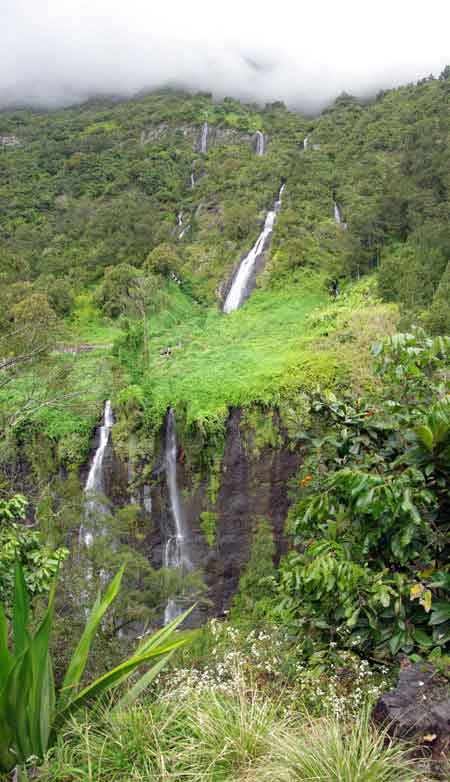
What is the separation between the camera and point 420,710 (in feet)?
9.75

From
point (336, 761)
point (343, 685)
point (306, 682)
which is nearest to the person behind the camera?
point (336, 761)

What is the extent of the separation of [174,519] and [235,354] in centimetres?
669

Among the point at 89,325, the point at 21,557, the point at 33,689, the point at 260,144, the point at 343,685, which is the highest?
the point at 260,144

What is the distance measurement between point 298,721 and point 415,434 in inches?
65.8

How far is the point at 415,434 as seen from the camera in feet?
10.3

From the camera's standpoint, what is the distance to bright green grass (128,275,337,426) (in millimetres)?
17469

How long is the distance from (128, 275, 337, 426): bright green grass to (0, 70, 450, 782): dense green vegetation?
0.33 ft

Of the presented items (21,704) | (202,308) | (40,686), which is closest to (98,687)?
(40,686)

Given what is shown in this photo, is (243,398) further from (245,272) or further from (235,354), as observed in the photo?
(245,272)

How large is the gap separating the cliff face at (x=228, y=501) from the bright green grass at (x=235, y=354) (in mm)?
882

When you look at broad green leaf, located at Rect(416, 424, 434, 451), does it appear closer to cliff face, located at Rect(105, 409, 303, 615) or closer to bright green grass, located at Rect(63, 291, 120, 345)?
cliff face, located at Rect(105, 409, 303, 615)

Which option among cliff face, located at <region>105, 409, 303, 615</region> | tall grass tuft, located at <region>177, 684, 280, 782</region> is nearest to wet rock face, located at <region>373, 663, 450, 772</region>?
tall grass tuft, located at <region>177, 684, 280, 782</region>

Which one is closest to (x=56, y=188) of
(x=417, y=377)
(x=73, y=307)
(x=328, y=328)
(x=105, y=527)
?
(x=73, y=307)

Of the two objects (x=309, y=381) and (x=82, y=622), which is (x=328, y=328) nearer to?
(x=309, y=381)
